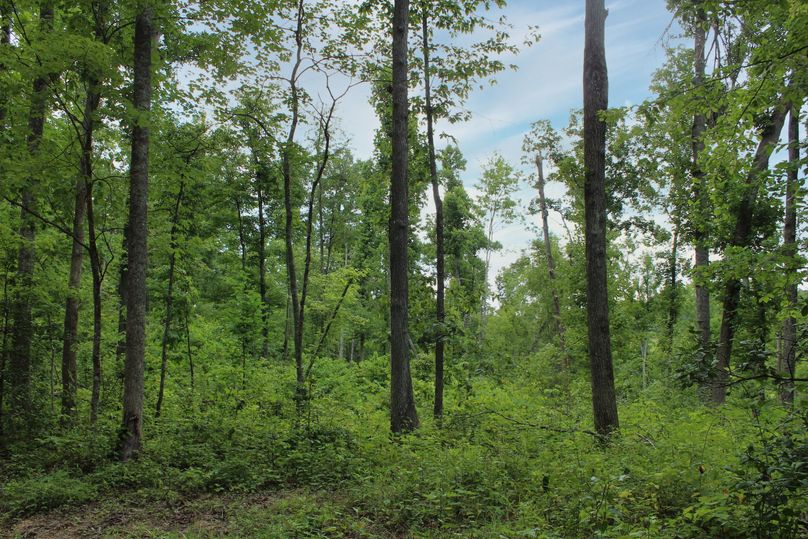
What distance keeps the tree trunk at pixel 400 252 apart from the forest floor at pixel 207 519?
106 inches

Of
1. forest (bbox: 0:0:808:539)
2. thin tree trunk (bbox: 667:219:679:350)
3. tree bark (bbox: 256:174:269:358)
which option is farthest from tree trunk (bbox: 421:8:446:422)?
thin tree trunk (bbox: 667:219:679:350)

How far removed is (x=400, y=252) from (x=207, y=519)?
507 centimetres

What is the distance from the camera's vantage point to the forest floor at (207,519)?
4785mm

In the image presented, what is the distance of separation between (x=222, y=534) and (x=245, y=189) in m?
15.9

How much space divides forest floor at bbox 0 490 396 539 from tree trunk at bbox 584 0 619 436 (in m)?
4.06

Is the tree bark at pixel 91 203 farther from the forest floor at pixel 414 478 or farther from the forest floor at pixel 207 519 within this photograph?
the forest floor at pixel 207 519

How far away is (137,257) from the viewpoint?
7.52 metres

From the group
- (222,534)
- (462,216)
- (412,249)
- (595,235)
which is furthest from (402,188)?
(462,216)

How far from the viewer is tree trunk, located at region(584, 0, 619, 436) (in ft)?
23.9

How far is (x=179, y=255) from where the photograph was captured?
35.6 ft

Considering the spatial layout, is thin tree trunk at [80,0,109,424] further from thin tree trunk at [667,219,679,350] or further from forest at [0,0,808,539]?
thin tree trunk at [667,219,679,350]

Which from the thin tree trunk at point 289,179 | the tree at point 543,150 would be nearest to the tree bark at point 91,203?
the thin tree trunk at point 289,179

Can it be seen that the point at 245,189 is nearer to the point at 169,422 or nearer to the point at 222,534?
the point at 169,422

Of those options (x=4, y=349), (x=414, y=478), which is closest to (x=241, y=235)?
(x=4, y=349)
